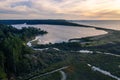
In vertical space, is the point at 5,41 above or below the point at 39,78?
above

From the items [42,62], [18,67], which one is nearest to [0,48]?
[18,67]

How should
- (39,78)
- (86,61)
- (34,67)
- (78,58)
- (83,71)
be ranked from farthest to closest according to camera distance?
1. (78,58)
2. (86,61)
3. (34,67)
4. (83,71)
5. (39,78)

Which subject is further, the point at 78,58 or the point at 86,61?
the point at 78,58

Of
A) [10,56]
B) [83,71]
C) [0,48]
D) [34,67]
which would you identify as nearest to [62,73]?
[83,71]

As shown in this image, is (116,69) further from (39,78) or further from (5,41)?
(5,41)

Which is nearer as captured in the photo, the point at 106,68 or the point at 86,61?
the point at 106,68

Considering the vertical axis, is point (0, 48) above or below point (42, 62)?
above

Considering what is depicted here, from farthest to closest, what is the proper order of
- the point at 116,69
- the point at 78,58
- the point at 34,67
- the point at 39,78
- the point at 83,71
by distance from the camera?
the point at 78,58 → the point at 34,67 → the point at 116,69 → the point at 83,71 → the point at 39,78

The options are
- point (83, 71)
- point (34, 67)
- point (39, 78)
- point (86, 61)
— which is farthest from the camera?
point (86, 61)

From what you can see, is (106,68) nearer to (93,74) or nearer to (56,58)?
(93,74)
